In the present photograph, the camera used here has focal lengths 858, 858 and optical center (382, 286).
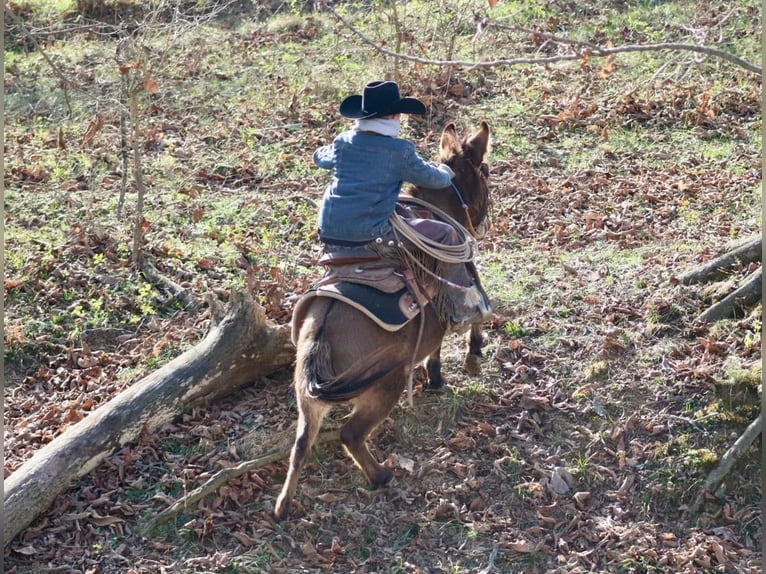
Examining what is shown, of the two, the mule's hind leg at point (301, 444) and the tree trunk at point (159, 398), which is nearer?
the mule's hind leg at point (301, 444)

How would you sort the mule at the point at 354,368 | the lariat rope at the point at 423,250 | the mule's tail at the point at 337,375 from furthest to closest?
the lariat rope at the point at 423,250 → the mule at the point at 354,368 → the mule's tail at the point at 337,375

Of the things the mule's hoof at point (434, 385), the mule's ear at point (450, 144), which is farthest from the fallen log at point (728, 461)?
the mule's ear at point (450, 144)

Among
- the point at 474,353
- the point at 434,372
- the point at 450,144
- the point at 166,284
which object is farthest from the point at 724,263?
the point at 166,284

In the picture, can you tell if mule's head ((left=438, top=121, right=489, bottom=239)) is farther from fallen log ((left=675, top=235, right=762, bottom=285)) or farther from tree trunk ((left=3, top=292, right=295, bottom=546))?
fallen log ((left=675, top=235, right=762, bottom=285))

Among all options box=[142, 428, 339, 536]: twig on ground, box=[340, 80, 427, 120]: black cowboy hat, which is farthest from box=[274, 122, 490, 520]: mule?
box=[340, 80, 427, 120]: black cowboy hat

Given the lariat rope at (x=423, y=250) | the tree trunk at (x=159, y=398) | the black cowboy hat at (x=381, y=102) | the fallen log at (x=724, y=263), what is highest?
the black cowboy hat at (x=381, y=102)

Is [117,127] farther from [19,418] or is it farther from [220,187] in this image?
[19,418]

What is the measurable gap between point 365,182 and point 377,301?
33.8 inches

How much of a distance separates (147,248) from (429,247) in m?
4.09

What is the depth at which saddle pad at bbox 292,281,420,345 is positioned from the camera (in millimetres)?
6012

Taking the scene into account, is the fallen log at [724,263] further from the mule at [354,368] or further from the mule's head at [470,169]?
the mule at [354,368]

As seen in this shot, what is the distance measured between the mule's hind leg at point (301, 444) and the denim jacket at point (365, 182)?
1.23 metres

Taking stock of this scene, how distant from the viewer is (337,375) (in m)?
5.89

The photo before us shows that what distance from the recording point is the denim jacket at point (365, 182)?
6.11 metres
